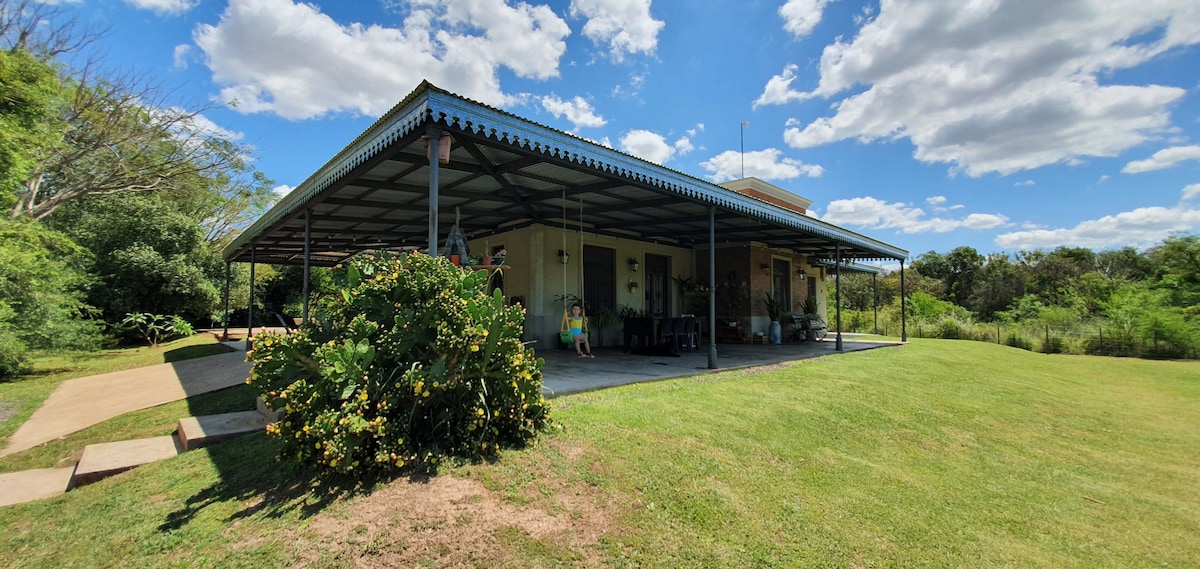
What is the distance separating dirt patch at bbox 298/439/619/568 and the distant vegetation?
60.8ft

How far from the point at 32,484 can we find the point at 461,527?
3909 millimetres

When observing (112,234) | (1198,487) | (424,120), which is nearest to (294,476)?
(424,120)

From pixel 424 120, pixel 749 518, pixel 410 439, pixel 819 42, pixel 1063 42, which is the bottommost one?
pixel 749 518

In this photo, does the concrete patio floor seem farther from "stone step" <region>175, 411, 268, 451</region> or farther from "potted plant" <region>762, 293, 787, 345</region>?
"stone step" <region>175, 411, 268, 451</region>

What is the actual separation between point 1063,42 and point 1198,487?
9067 mm

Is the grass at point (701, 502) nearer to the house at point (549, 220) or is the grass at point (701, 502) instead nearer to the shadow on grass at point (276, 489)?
the shadow on grass at point (276, 489)

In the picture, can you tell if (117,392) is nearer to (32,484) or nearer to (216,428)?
(32,484)

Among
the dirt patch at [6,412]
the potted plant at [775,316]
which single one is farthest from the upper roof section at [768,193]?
the dirt patch at [6,412]

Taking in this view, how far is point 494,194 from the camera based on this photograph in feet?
25.1

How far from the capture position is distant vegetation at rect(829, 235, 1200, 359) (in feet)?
45.1

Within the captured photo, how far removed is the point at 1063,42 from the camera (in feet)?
30.3

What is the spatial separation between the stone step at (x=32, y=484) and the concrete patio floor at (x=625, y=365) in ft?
12.2

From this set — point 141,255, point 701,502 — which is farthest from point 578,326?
point 141,255

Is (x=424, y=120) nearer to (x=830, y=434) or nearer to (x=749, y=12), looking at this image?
(x=830, y=434)
